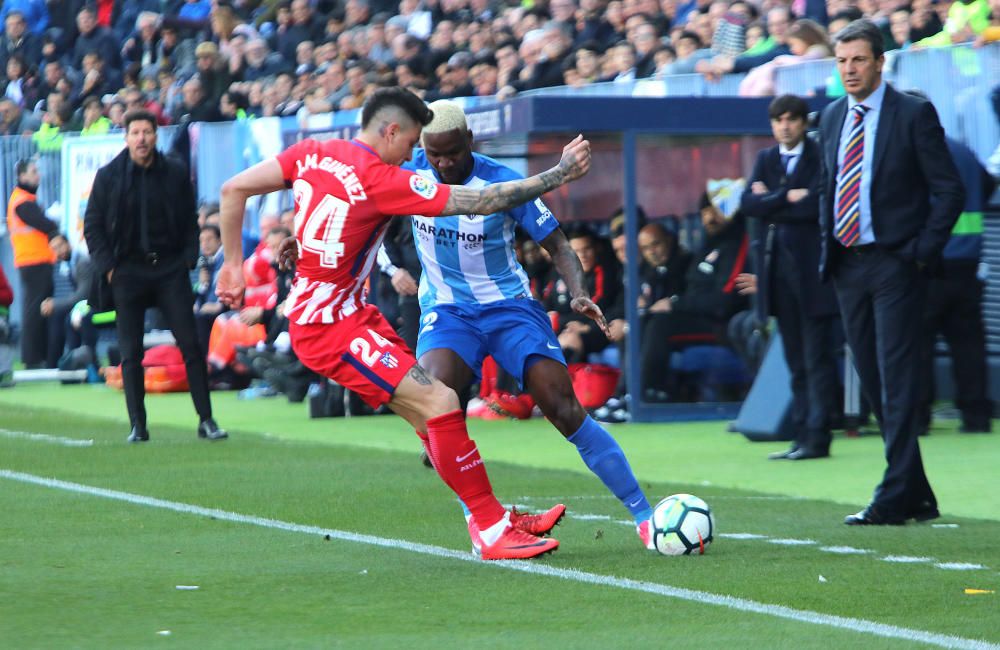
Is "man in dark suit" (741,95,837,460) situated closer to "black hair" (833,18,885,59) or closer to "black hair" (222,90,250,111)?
"black hair" (833,18,885,59)

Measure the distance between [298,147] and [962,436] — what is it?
678 cm

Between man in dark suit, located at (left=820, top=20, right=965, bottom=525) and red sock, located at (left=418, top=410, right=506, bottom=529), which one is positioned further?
man in dark suit, located at (left=820, top=20, right=965, bottom=525)

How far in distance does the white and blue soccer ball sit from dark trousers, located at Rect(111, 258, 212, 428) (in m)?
5.77

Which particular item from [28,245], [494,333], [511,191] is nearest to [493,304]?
[494,333]

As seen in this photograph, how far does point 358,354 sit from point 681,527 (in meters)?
1.40

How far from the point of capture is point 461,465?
7000 mm

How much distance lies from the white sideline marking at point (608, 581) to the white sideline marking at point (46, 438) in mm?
2977

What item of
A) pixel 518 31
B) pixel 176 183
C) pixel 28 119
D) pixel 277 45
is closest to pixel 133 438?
pixel 176 183

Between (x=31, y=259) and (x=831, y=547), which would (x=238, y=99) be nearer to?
(x=31, y=259)

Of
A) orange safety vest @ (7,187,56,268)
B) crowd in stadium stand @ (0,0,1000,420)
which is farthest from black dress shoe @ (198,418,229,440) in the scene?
orange safety vest @ (7,187,56,268)

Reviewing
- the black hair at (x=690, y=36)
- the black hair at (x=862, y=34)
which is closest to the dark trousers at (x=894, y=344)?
the black hair at (x=862, y=34)

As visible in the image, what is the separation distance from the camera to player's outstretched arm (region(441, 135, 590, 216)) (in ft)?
21.9

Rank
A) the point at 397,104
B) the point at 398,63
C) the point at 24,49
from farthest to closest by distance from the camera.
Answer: the point at 24,49
the point at 398,63
the point at 397,104

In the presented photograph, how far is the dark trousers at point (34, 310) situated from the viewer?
21.6 metres
